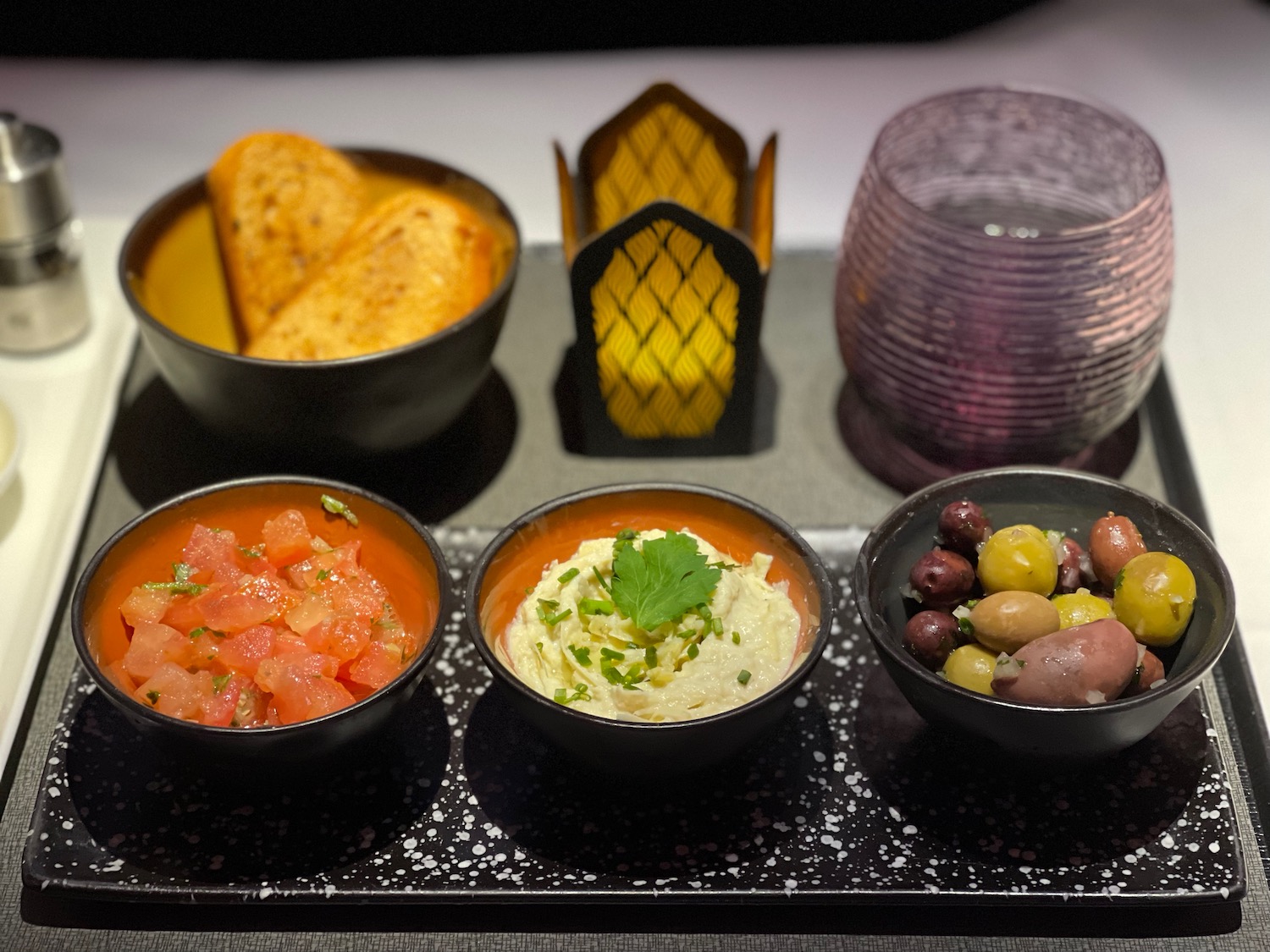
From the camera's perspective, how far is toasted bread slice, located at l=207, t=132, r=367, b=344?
6.06 feet

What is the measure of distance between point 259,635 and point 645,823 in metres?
0.41

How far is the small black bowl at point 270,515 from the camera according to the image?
1.26 m

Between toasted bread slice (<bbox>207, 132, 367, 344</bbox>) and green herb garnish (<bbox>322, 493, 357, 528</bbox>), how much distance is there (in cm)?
42

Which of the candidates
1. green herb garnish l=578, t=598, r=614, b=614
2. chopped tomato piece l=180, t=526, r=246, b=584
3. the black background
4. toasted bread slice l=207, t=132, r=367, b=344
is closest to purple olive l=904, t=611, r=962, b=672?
green herb garnish l=578, t=598, r=614, b=614

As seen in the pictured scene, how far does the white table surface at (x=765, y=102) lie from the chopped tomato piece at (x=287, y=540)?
101cm

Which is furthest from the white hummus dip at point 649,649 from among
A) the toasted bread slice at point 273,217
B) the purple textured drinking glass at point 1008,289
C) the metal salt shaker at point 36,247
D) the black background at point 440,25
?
the black background at point 440,25

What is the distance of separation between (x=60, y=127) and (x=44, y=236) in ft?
2.88

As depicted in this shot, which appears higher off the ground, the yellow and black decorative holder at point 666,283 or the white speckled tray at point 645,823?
the yellow and black decorative holder at point 666,283

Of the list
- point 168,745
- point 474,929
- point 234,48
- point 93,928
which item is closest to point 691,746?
point 474,929

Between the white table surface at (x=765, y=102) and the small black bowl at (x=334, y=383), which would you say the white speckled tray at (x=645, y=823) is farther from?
the white table surface at (x=765, y=102)

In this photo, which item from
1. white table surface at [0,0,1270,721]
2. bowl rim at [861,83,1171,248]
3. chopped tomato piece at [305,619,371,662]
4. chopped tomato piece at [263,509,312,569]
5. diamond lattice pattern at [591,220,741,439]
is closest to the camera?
chopped tomato piece at [305,619,371,662]

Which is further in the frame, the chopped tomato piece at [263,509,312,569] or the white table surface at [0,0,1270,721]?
the white table surface at [0,0,1270,721]

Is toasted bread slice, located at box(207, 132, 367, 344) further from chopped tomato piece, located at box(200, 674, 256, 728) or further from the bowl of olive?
the bowl of olive

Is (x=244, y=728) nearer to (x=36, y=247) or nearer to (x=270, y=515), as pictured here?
(x=270, y=515)
